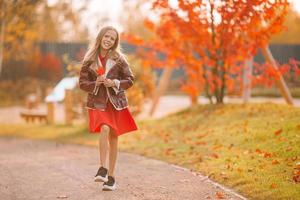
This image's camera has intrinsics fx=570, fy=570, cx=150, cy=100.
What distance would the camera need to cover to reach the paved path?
6.09 m

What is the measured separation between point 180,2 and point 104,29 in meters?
5.24

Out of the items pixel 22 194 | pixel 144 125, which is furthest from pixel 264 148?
pixel 144 125

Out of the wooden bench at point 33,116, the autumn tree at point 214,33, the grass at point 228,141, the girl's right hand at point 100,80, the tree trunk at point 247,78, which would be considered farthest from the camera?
the wooden bench at point 33,116

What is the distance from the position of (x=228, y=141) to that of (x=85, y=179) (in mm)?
3312

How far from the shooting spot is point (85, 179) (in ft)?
23.1

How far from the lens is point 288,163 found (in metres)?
7.16

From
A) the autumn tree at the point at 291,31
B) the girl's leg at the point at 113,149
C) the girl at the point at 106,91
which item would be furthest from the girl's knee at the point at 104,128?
the autumn tree at the point at 291,31

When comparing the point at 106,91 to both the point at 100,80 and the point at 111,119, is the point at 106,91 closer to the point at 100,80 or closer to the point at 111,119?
the point at 100,80

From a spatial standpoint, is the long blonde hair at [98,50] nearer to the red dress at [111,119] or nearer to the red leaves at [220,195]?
the red dress at [111,119]

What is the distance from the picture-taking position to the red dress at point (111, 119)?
6.27 metres

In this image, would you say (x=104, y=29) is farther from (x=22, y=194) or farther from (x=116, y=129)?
(x=22, y=194)

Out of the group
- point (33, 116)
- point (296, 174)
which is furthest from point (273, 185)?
point (33, 116)

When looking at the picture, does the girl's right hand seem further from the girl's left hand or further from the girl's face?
the girl's face

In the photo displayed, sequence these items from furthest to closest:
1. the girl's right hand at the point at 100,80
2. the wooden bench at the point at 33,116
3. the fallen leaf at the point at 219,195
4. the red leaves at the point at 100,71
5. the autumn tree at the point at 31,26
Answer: the wooden bench at the point at 33,116
the autumn tree at the point at 31,26
the red leaves at the point at 100,71
the girl's right hand at the point at 100,80
the fallen leaf at the point at 219,195
